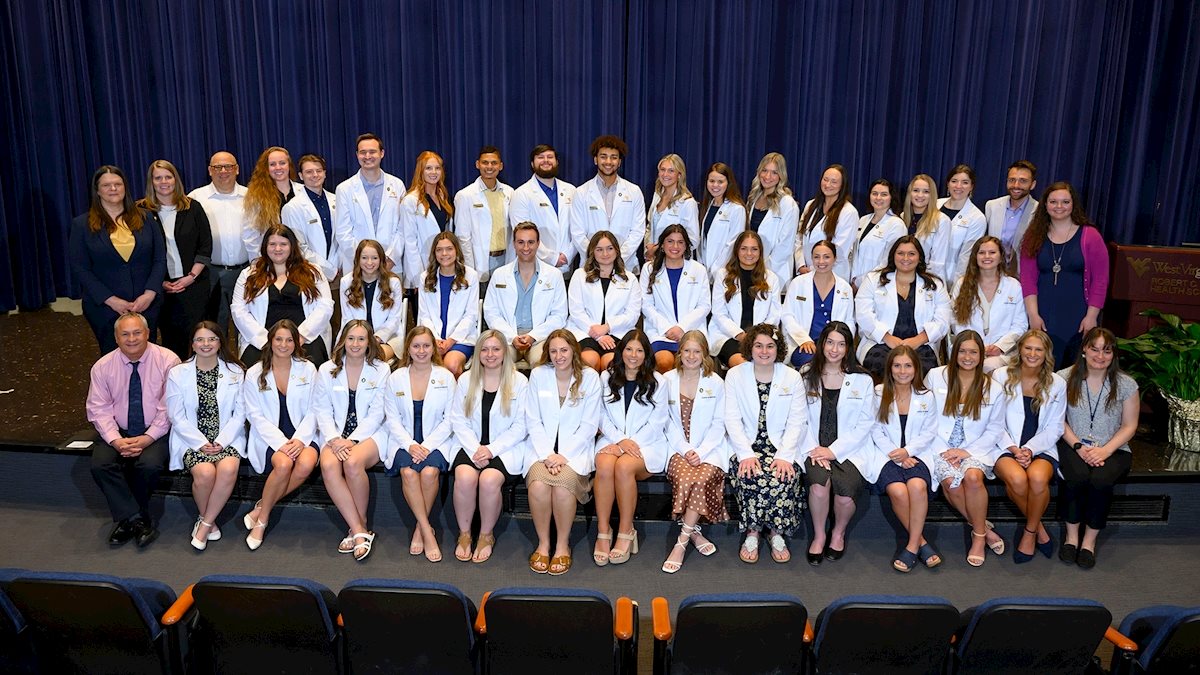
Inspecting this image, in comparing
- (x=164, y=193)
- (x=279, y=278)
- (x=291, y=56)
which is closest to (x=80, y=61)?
(x=291, y=56)

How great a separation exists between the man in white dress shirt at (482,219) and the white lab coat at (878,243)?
2.20 metres

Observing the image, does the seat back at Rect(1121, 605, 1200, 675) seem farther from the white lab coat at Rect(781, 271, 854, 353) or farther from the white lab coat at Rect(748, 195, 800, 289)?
the white lab coat at Rect(748, 195, 800, 289)

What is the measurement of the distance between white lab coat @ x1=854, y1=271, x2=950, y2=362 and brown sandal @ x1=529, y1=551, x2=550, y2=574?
222 cm

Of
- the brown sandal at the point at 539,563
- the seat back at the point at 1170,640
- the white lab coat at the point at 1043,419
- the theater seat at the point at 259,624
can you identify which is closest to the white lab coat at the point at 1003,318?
the white lab coat at the point at 1043,419

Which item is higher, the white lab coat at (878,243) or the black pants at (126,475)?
the white lab coat at (878,243)

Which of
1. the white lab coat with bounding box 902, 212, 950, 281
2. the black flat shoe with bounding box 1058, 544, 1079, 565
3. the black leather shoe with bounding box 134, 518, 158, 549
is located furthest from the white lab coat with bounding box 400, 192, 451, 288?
the black flat shoe with bounding box 1058, 544, 1079, 565

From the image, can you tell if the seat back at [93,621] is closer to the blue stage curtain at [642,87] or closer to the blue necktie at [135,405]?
the blue necktie at [135,405]

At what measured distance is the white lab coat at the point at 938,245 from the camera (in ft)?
18.8

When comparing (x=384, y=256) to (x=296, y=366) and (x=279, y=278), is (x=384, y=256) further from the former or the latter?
(x=296, y=366)

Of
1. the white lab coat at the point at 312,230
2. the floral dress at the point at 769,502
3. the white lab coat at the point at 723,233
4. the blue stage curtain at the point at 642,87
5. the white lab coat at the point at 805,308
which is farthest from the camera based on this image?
the blue stage curtain at the point at 642,87

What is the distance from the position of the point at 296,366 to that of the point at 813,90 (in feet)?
14.3

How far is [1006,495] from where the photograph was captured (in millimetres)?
4770

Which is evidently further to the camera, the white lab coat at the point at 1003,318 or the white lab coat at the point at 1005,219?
the white lab coat at the point at 1005,219

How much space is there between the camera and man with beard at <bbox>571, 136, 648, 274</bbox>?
600 centimetres
